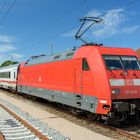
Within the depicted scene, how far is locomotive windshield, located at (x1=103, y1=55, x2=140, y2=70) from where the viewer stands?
40.9 feet

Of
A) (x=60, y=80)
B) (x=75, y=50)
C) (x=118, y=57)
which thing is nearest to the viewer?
(x=118, y=57)

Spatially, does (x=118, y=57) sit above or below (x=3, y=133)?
above

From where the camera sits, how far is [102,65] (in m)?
12.1

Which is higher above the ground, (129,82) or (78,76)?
(78,76)

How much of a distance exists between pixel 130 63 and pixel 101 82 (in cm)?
183

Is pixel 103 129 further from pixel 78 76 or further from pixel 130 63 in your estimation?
pixel 130 63

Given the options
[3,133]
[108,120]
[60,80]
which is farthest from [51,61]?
[3,133]

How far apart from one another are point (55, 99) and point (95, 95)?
508 centimetres

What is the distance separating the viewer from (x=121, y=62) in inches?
504

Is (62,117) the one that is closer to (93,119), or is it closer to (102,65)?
(93,119)

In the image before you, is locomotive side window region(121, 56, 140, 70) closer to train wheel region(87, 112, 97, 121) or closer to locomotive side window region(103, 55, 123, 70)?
locomotive side window region(103, 55, 123, 70)

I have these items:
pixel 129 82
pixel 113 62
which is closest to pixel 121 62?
pixel 113 62

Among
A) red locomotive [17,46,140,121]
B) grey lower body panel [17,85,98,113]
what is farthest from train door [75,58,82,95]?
grey lower body panel [17,85,98,113]

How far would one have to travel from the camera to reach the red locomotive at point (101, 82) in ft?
38.3
